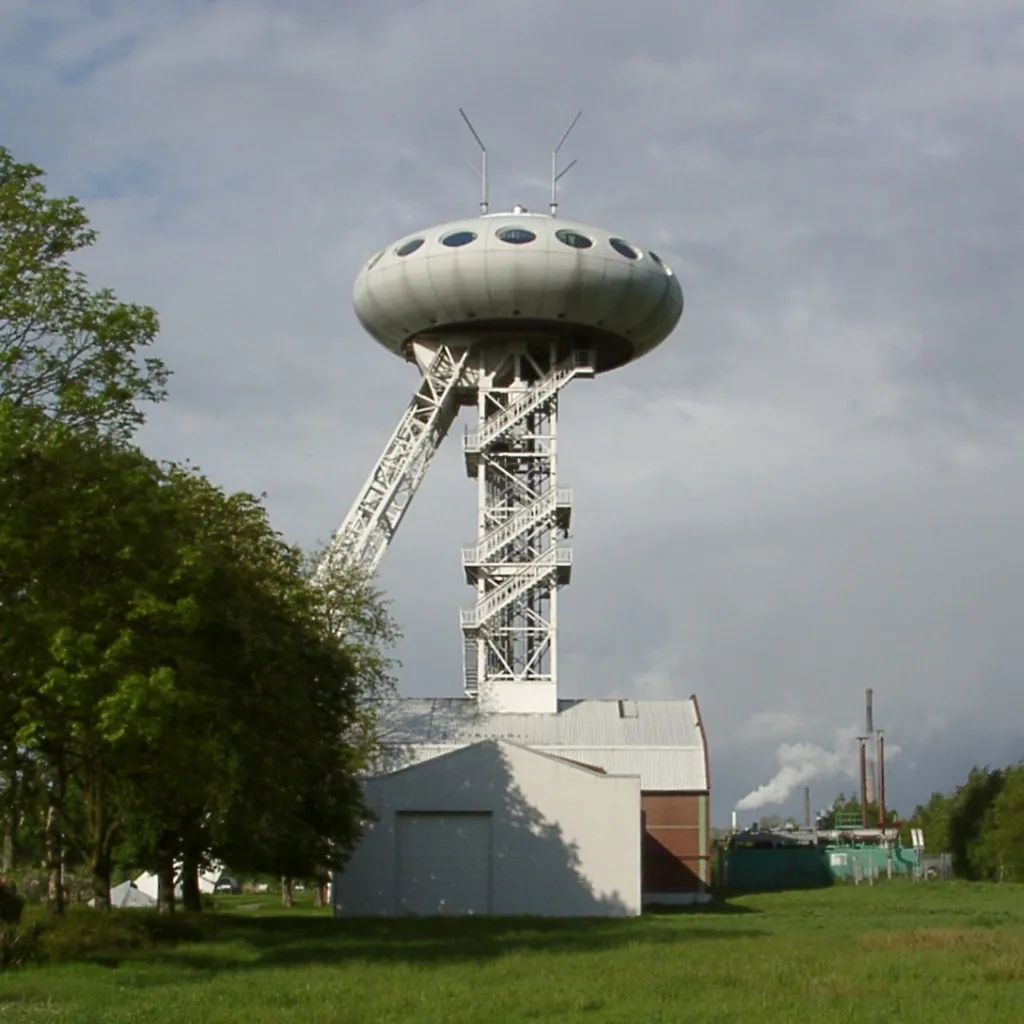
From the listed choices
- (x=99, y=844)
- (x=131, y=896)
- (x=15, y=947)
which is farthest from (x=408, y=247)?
(x=15, y=947)

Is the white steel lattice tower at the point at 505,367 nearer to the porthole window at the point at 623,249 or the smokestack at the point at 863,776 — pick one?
the porthole window at the point at 623,249

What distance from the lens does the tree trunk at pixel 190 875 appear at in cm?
3688

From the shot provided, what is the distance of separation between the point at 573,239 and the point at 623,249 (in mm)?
2113

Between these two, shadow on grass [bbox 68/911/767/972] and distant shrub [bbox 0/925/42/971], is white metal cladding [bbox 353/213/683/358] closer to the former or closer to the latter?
shadow on grass [bbox 68/911/767/972]

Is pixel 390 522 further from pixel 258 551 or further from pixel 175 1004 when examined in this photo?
pixel 175 1004

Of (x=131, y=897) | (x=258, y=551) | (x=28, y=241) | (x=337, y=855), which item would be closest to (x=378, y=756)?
(x=337, y=855)

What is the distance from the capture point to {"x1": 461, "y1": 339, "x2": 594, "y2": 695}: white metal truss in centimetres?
6050

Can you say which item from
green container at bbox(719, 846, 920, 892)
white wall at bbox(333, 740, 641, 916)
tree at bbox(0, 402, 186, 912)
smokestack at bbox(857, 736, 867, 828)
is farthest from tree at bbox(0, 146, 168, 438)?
smokestack at bbox(857, 736, 867, 828)

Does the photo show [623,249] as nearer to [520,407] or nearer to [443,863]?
[520,407]

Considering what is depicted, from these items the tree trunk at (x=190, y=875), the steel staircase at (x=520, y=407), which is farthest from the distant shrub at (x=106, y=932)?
the steel staircase at (x=520, y=407)

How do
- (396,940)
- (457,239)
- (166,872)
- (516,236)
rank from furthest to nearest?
(457,239)
(516,236)
(166,872)
(396,940)

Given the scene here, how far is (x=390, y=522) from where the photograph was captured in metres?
62.1

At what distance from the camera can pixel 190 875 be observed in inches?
1561

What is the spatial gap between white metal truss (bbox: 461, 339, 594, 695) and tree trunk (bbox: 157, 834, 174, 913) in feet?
77.3
